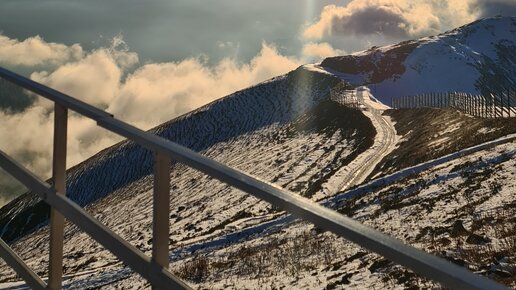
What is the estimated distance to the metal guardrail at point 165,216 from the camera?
5.23 ft

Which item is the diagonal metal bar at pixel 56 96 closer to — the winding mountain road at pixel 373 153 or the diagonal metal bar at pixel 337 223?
the diagonal metal bar at pixel 337 223

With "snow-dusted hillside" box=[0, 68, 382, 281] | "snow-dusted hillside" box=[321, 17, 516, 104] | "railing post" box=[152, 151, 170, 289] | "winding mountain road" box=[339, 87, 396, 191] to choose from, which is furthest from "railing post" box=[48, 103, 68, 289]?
"snow-dusted hillside" box=[321, 17, 516, 104]

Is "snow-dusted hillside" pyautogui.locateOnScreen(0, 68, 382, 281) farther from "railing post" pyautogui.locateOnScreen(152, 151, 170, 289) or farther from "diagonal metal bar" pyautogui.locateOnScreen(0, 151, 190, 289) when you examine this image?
"railing post" pyautogui.locateOnScreen(152, 151, 170, 289)

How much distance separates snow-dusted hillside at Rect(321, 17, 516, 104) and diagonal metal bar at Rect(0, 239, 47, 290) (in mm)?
93370

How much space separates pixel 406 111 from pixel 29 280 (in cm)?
5769

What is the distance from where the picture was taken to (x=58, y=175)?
3260mm

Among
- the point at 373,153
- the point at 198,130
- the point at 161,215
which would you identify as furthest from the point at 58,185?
the point at 198,130

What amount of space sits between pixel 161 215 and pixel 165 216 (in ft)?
0.06

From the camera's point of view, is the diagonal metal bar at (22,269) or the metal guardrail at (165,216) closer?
the metal guardrail at (165,216)

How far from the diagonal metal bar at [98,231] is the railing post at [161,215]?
0.05m

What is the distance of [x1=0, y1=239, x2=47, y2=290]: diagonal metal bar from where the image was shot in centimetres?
354

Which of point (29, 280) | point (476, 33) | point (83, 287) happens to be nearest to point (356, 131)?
point (83, 287)

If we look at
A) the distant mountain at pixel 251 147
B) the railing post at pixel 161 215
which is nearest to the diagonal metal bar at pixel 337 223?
the railing post at pixel 161 215

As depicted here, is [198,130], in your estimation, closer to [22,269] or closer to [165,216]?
[22,269]
